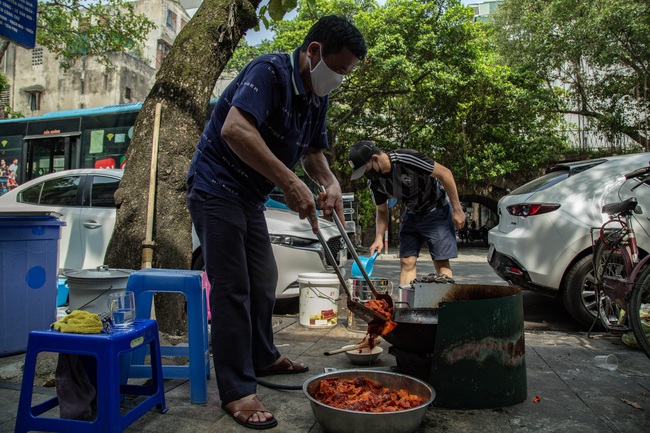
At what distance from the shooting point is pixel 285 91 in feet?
8.59

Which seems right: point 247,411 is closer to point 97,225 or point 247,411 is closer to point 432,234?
point 432,234

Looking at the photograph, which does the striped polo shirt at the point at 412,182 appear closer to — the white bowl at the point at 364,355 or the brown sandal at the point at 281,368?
the white bowl at the point at 364,355

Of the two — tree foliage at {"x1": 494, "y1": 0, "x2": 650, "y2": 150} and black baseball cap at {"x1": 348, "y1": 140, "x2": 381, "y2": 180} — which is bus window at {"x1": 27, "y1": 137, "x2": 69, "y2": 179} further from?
tree foliage at {"x1": 494, "y1": 0, "x2": 650, "y2": 150}

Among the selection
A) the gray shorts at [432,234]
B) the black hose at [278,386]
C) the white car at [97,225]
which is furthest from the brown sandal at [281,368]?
the white car at [97,225]

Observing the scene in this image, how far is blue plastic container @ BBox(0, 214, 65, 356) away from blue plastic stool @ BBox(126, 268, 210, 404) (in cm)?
162

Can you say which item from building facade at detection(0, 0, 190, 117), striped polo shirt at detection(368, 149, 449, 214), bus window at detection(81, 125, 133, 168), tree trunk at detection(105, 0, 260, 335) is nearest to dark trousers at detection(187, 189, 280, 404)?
tree trunk at detection(105, 0, 260, 335)

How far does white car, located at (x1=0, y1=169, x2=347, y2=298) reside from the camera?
5.62 m

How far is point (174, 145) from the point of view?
431 centimetres

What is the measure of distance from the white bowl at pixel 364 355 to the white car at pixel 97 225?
211 centimetres

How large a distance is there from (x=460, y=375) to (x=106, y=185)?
5501 mm

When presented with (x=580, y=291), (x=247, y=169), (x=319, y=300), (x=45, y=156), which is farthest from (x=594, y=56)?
(x=247, y=169)

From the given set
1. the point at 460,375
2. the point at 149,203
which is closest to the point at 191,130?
the point at 149,203

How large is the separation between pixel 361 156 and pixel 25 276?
10.0ft

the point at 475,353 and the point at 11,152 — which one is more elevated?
the point at 11,152
